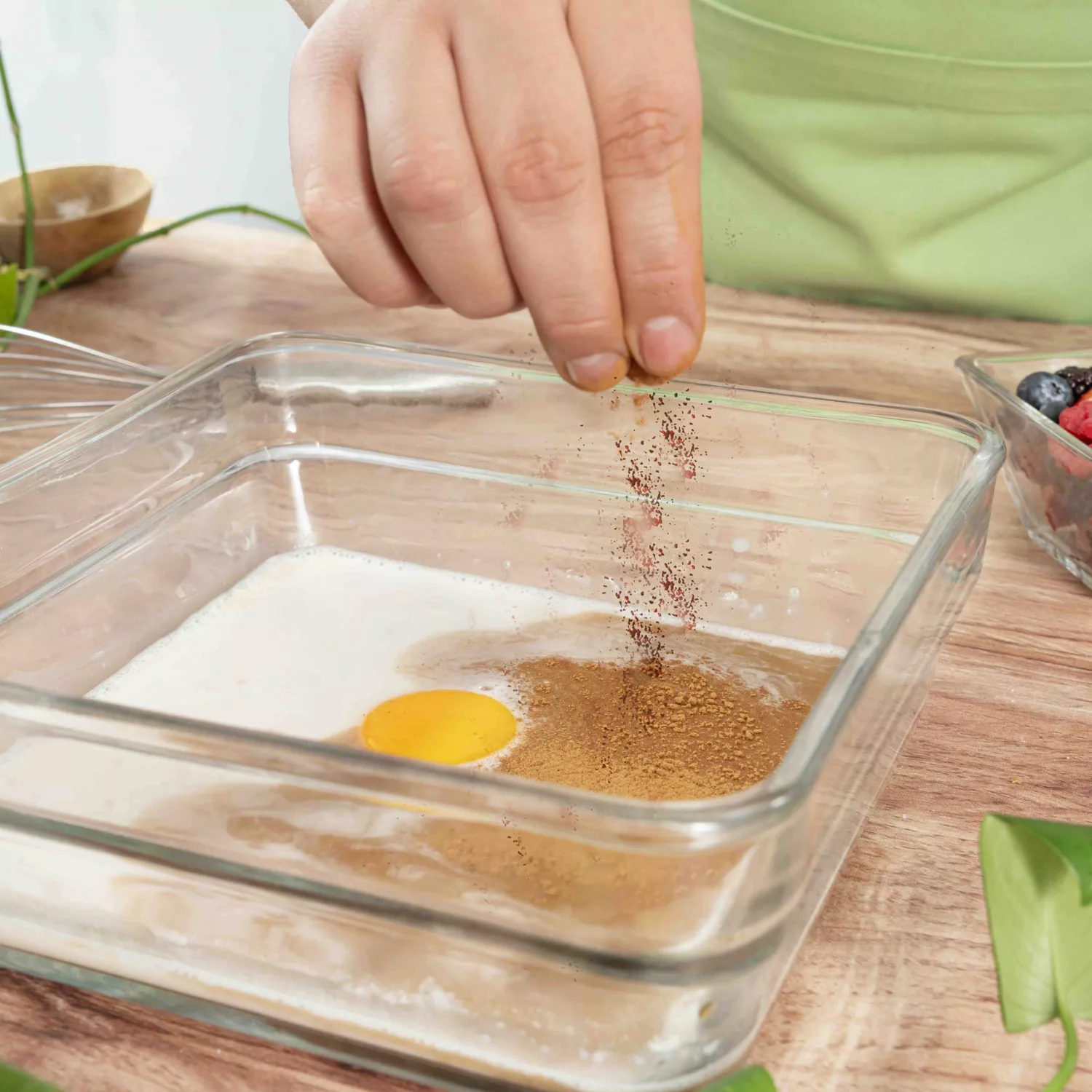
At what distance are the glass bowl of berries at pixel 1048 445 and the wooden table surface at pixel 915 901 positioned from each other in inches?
1.0

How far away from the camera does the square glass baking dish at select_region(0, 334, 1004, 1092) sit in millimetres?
403

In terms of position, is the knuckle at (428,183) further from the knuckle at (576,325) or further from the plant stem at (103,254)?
the plant stem at (103,254)

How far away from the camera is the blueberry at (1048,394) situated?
832mm

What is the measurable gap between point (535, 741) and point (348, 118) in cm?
32

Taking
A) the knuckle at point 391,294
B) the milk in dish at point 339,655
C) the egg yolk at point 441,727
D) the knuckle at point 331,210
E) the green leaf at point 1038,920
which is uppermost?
the knuckle at point 331,210

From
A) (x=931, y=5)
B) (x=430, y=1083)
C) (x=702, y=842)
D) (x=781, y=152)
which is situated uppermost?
(x=931, y=5)

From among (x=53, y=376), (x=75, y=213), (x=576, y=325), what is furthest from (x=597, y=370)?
(x=75, y=213)

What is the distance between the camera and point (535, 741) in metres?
0.64

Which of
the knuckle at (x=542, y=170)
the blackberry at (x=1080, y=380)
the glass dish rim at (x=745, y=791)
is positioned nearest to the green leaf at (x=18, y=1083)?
the glass dish rim at (x=745, y=791)

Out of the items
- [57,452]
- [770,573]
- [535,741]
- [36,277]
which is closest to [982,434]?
[770,573]

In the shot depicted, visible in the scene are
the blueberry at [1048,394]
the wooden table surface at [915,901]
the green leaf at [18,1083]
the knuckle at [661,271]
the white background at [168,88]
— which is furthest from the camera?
the white background at [168,88]

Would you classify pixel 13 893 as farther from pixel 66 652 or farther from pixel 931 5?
pixel 931 5

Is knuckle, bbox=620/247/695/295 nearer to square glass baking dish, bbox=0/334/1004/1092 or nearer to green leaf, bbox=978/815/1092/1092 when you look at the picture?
square glass baking dish, bbox=0/334/1004/1092

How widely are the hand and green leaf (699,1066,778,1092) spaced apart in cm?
32
